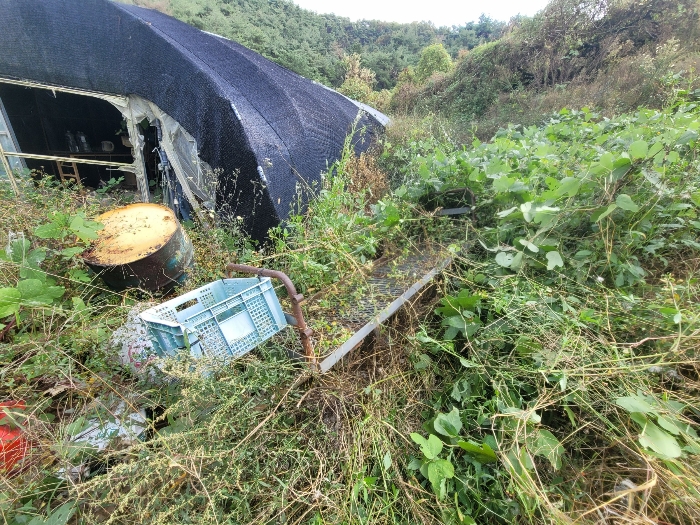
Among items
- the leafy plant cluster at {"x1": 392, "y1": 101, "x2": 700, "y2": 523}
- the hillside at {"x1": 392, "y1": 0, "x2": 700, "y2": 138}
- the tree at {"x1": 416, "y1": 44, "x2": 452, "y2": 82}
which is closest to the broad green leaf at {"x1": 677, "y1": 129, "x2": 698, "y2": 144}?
the leafy plant cluster at {"x1": 392, "y1": 101, "x2": 700, "y2": 523}

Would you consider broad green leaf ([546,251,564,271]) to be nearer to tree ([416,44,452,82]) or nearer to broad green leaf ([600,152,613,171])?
broad green leaf ([600,152,613,171])

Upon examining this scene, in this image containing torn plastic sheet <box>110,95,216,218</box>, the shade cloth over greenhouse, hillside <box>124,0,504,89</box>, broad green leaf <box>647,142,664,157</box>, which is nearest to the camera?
broad green leaf <box>647,142,664,157</box>

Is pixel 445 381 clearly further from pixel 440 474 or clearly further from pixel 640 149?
pixel 640 149

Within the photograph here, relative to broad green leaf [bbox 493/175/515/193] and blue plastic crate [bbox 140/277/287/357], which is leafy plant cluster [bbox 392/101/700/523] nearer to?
broad green leaf [bbox 493/175/515/193]

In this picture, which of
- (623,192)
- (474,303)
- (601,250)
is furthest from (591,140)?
(474,303)

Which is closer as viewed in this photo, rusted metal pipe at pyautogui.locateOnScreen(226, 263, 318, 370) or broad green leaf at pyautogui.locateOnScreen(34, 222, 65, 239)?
rusted metal pipe at pyautogui.locateOnScreen(226, 263, 318, 370)

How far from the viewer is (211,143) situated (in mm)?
3639

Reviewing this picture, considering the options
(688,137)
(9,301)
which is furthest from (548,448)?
(9,301)

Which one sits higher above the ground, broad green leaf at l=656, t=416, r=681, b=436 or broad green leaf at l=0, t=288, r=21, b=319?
broad green leaf at l=656, t=416, r=681, b=436

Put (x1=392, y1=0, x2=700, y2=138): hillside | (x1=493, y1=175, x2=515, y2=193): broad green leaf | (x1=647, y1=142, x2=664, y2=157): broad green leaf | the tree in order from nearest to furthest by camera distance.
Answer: (x1=647, y1=142, x2=664, y2=157): broad green leaf < (x1=493, y1=175, x2=515, y2=193): broad green leaf < (x1=392, y1=0, x2=700, y2=138): hillside < the tree

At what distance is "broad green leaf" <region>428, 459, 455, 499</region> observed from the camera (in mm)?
1294

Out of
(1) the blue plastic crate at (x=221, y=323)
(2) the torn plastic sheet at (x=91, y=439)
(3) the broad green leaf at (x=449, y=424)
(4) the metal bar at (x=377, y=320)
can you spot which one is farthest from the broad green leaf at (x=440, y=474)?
(2) the torn plastic sheet at (x=91, y=439)

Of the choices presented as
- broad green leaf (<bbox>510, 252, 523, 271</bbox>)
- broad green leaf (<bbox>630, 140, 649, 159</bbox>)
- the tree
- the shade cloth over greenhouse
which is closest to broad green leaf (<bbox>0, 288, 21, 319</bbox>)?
the shade cloth over greenhouse

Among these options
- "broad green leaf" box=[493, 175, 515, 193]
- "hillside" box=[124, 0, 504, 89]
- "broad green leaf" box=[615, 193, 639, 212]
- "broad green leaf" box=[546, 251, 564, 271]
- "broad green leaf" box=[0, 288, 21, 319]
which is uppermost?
"hillside" box=[124, 0, 504, 89]
